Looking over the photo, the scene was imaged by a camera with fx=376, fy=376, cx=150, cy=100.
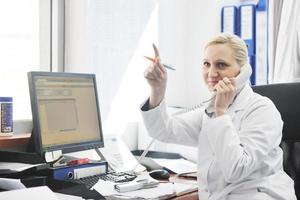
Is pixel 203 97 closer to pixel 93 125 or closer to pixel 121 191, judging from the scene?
pixel 93 125

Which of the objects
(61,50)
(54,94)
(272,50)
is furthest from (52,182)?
(272,50)

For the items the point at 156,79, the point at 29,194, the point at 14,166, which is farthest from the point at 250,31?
the point at 29,194

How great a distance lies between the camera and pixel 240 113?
1.40 metres

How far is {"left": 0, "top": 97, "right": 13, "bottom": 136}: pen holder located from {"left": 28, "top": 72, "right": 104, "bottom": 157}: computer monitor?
0.40 feet

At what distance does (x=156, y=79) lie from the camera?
59.3 inches

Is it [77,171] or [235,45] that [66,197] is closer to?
[77,171]

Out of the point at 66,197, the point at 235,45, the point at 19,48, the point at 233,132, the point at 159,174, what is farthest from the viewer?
the point at 19,48

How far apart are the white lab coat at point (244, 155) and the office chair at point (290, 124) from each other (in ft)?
0.36

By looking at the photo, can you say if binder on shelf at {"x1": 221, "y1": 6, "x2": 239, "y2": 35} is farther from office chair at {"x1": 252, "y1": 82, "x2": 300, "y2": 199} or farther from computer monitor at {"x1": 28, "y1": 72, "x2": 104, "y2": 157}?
computer monitor at {"x1": 28, "y1": 72, "x2": 104, "y2": 157}

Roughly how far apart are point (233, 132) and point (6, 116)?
0.96 m

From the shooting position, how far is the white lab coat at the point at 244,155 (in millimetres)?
1255

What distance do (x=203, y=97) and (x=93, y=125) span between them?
1171 millimetres

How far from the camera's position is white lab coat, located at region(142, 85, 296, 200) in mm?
1255

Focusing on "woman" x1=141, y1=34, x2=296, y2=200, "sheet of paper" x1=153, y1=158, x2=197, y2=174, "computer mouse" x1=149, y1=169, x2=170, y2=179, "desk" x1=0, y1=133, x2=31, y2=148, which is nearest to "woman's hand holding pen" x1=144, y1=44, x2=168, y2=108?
"woman" x1=141, y1=34, x2=296, y2=200
